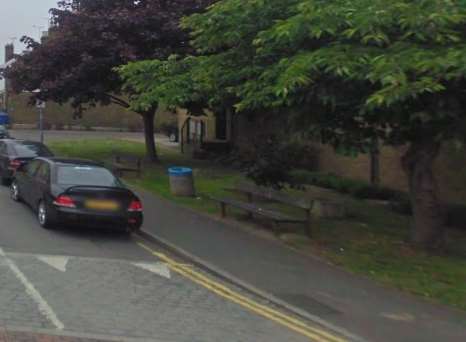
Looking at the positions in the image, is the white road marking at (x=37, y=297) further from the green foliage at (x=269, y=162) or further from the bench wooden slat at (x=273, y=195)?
the green foliage at (x=269, y=162)

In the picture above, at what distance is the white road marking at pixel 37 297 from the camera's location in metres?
7.60

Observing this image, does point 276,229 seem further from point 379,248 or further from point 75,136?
point 75,136

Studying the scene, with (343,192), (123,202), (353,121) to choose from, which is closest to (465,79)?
(353,121)

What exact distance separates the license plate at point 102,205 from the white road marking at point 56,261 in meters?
2.11

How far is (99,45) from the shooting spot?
2448cm

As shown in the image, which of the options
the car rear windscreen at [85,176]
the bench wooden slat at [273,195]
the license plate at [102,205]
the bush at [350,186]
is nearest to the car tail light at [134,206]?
the license plate at [102,205]

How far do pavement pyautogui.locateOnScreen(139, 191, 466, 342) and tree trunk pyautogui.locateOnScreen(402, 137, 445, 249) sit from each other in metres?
2.20

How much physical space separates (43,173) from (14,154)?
6195 millimetres

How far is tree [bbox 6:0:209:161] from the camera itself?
79.3 ft

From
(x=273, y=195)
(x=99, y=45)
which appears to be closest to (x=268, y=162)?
(x=273, y=195)

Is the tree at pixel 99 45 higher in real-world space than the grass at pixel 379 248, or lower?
higher

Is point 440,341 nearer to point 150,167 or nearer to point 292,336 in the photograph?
point 292,336

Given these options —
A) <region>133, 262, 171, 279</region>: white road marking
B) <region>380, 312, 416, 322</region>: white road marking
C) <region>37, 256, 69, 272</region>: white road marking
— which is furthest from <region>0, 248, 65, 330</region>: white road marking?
<region>380, 312, 416, 322</region>: white road marking

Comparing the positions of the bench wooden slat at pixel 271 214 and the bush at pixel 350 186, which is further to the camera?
the bush at pixel 350 186
